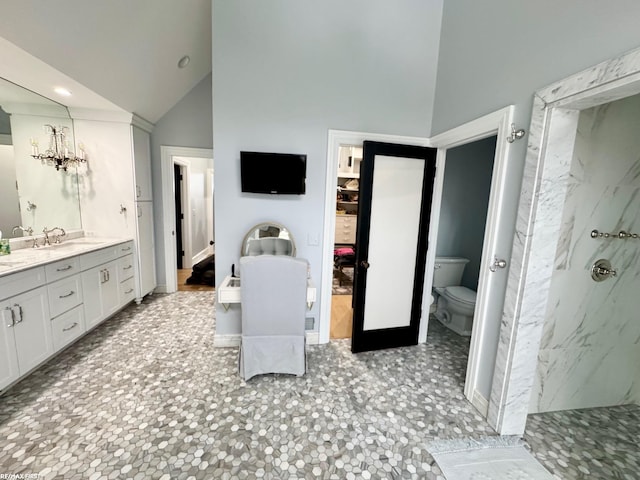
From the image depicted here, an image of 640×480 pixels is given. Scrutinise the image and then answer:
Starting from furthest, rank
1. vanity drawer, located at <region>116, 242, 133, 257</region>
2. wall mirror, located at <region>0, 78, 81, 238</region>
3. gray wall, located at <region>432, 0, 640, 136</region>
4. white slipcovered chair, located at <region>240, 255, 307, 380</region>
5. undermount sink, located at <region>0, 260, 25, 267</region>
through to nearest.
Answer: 1. vanity drawer, located at <region>116, 242, 133, 257</region>
2. wall mirror, located at <region>0, 78, 81, 238</region>
3. white slipcovered chair, located at <region>240, 255, 307, 380</region>
4. undermount sink, located at <region>0, 260, 25, 267</region>
5. gray wall, located at <region>432, 0, 640, 136</region>

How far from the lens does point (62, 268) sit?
87.2 inches

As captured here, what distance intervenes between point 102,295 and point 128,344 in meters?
0.66

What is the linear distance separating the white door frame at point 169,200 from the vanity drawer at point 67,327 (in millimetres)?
1441

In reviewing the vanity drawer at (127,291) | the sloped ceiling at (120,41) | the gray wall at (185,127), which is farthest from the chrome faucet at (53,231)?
the sloped ceiling at (120,41)

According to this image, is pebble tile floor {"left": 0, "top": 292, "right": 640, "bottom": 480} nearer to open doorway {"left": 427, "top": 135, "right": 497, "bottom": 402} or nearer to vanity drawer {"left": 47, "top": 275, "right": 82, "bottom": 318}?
vanity drawer {"left": 47, "top": 275, "right": 82, "bottom": 318}

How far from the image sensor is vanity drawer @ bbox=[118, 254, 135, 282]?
10.00 ft

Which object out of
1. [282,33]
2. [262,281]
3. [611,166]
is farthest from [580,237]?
[282,33]

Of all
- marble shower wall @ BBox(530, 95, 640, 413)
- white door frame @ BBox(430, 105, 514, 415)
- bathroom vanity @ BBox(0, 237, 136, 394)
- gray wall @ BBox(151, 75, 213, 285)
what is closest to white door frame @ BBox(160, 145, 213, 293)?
gray wall @ BBox(151, 75, 213, 285)

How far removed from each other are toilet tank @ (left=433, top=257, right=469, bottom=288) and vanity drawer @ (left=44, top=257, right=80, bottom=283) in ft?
12.7

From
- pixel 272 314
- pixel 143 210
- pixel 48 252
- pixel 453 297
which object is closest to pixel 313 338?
pixel 272 314

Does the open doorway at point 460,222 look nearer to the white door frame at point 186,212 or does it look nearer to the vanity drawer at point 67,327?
the vanity drawer at point 67,327

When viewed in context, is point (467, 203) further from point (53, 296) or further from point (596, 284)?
point (53, 296)

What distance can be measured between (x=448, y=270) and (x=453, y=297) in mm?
453

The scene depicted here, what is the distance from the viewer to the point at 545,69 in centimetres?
145
